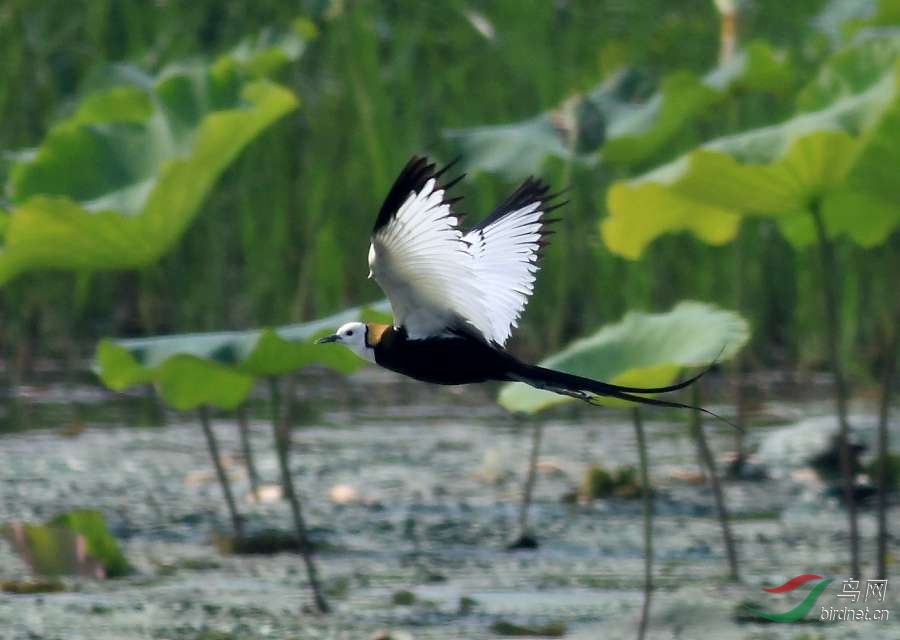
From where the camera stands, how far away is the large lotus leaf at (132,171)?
142 inches

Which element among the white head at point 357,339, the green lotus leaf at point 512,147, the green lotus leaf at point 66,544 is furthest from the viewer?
the green lotus leaf at point 512,147

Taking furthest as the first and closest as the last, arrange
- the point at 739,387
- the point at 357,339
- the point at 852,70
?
the point at 739,387 < the point at 852,70 < the point at 357,339

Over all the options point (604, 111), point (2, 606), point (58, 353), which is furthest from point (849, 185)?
point (58, 353)

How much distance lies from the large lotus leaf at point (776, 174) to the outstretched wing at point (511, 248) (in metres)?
0.91

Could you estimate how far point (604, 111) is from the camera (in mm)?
4613

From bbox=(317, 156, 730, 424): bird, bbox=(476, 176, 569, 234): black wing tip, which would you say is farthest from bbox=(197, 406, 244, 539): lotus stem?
bbox=(317, 156, 730, 424): bird

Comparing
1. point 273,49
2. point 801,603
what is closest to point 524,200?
point 801,603

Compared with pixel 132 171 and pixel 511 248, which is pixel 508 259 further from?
pixel 132 171

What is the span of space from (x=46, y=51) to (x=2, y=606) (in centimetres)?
304

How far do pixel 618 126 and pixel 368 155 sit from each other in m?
1.40

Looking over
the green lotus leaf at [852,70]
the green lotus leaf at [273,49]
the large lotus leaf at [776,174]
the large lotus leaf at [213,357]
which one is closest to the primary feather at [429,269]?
the large lotus leaf at [213,357]

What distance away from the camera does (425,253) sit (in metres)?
1.94

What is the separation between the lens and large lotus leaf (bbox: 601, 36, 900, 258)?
3.16m

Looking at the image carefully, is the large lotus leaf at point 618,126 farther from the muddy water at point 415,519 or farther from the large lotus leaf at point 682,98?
the muddy water at point 415,519
